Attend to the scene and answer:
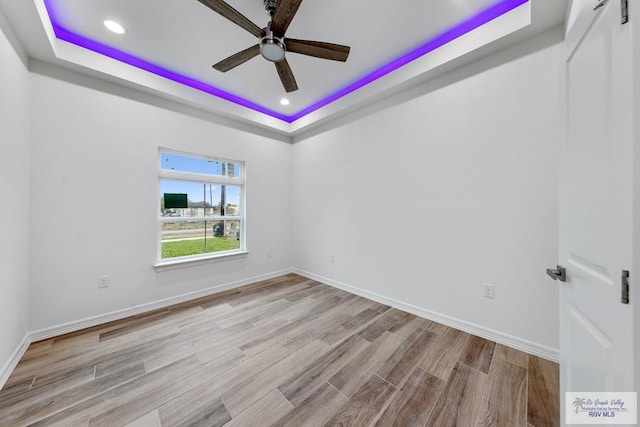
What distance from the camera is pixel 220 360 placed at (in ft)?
6.16

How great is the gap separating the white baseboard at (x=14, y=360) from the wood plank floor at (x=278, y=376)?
0.13ft

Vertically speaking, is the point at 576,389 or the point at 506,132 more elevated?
the point at 506,132

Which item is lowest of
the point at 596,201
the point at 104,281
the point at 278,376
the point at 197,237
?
the point at 278,376

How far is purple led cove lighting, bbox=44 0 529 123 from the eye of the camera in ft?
6.38

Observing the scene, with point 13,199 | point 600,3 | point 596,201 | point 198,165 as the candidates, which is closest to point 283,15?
point 600,3

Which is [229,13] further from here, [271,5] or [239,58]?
[239,58]

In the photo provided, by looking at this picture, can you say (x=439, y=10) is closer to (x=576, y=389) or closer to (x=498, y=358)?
(x=576, y=389)

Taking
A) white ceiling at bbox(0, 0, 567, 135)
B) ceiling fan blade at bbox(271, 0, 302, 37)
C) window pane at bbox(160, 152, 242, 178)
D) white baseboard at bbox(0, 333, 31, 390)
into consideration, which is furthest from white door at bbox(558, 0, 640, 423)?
window pane at bbox(160, 152, 242, 178)

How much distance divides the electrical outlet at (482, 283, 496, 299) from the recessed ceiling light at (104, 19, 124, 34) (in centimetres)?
414

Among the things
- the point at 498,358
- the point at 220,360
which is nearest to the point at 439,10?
the point at 498,358

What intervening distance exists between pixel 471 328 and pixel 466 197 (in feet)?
4.25

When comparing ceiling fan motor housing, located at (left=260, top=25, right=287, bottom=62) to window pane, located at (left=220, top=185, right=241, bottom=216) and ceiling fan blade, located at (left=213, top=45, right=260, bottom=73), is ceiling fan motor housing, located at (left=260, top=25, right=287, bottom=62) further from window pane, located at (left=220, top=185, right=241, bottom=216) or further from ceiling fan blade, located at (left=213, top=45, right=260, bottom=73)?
window pane, located at (left=220, top=185, right=241, bottom=216)

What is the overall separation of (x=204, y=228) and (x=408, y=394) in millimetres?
3136

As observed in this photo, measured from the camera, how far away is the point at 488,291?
7.06ft
